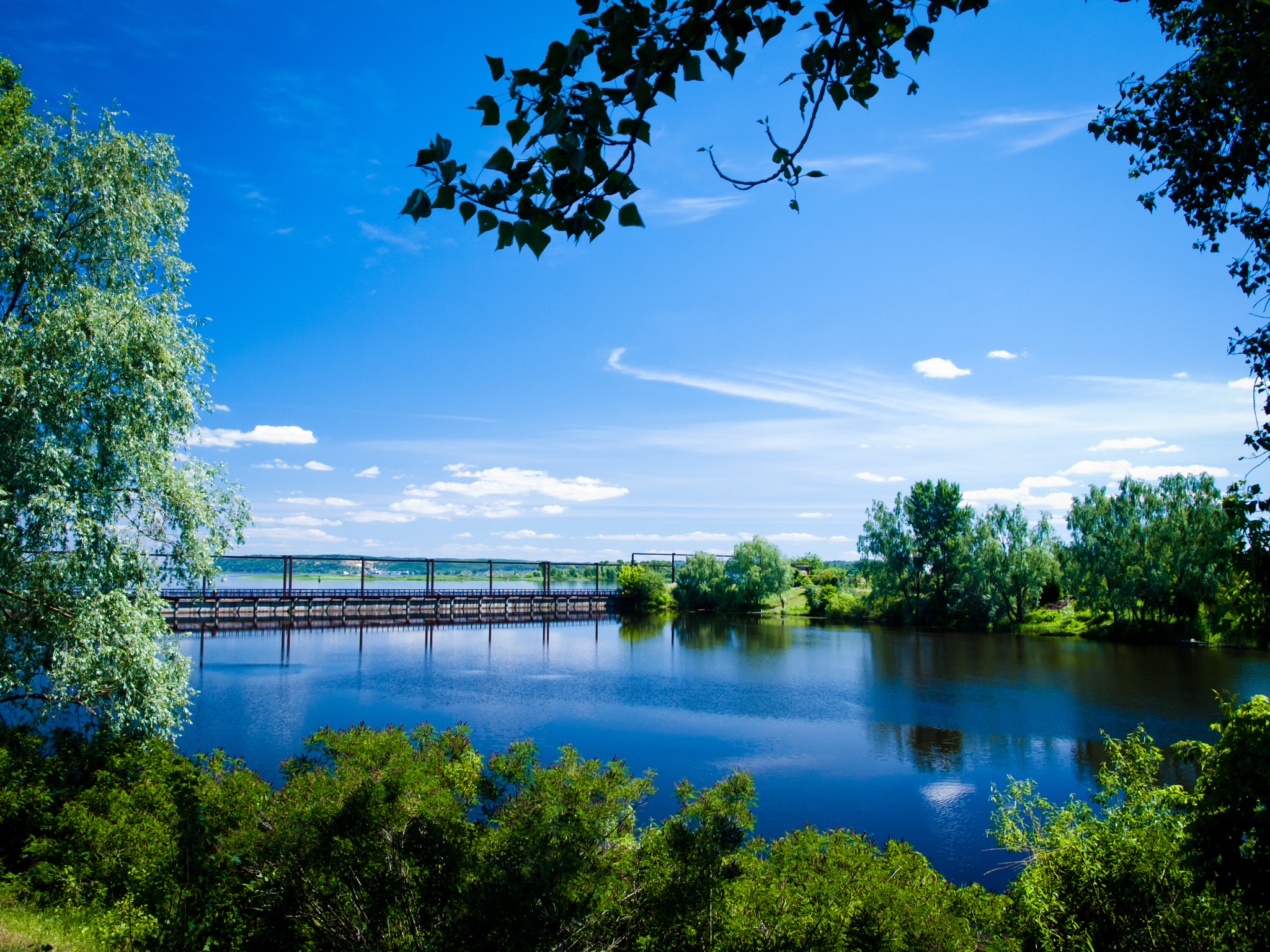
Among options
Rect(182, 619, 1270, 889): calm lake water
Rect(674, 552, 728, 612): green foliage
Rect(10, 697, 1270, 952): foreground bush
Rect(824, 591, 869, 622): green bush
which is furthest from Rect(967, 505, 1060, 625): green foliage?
Rect(10, 697, 1270, 952): foreground bush

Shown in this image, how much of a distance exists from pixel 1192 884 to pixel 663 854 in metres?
4.92

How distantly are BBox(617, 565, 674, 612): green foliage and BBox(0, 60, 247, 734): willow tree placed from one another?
70.0m

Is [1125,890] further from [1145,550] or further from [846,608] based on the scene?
[846,608]

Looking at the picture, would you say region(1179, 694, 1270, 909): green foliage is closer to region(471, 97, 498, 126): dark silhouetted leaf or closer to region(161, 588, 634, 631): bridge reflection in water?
region(471, 97, 498, 126): dark silhouetted leaf

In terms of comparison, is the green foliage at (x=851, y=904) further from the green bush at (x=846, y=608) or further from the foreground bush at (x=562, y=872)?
the green bush at (x=846, y=608)

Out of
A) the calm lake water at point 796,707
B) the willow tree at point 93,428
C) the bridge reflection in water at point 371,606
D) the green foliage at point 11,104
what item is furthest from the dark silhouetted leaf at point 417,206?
the bridge reflection in water at point 371,606

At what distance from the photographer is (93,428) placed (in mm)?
10141

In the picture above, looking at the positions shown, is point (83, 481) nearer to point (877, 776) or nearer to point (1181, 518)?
point (877, 776)

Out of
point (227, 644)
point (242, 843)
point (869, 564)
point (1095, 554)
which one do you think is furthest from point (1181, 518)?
point (227, 644)

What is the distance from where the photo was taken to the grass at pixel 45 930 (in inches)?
233

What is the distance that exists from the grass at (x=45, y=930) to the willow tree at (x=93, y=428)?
3419 mm

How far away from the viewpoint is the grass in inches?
233

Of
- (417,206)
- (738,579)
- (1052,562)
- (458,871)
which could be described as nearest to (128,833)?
(458,871)

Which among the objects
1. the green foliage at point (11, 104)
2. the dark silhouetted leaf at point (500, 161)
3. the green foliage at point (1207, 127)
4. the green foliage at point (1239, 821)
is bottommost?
the green foliage at point (1239, 821)
